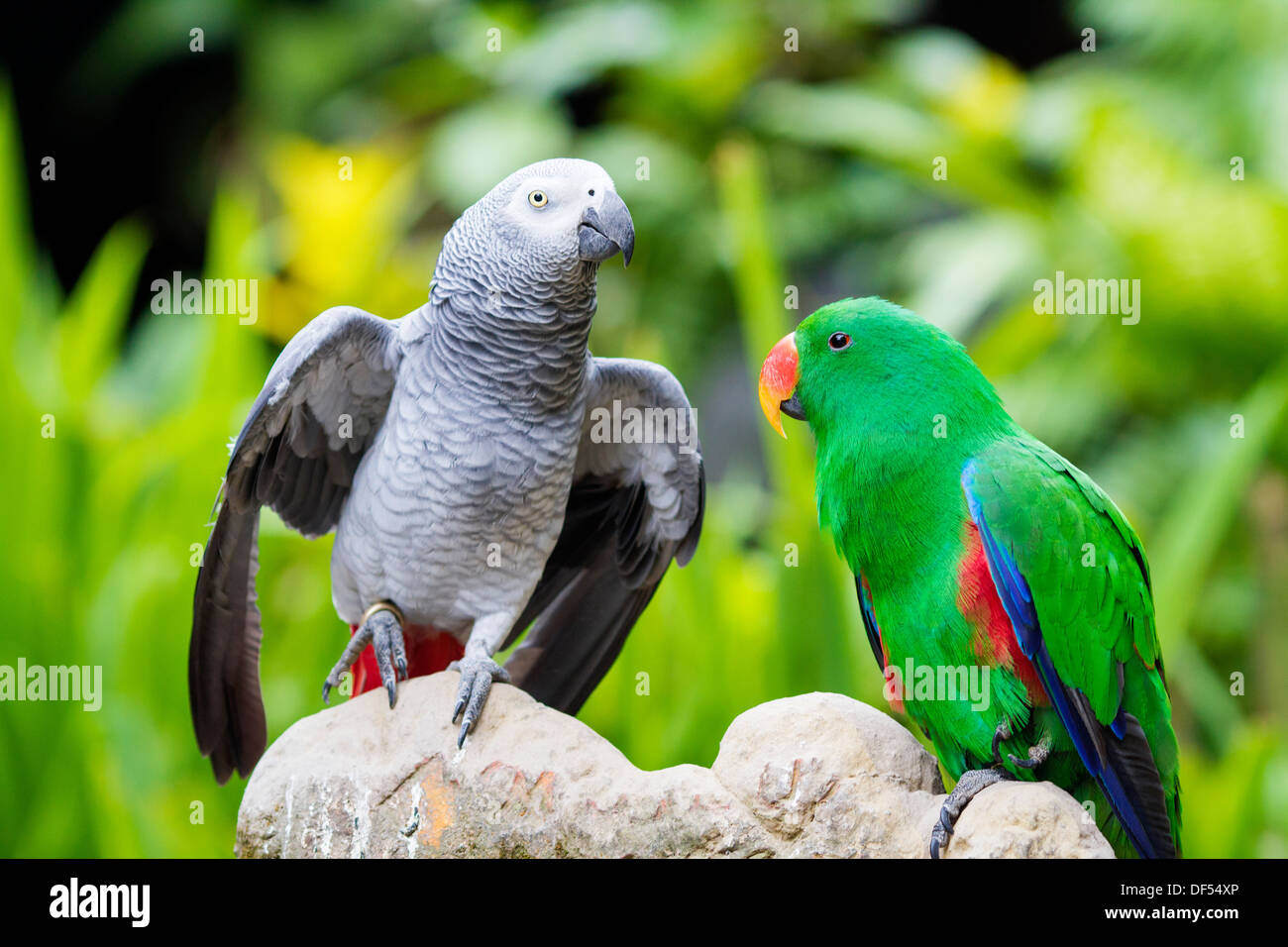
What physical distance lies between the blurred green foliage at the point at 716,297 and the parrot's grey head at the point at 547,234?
0.74 meters

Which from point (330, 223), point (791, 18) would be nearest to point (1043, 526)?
point (330, 223)

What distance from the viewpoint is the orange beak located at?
3.90 ft

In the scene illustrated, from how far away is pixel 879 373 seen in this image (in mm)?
1135

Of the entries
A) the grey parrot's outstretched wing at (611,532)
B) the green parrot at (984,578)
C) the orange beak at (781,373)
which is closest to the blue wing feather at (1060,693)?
the green parrot at (984,578)

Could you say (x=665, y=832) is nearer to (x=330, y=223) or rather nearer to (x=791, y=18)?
(x=330, y=223)

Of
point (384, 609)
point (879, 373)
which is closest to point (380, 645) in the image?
point (384, 609)

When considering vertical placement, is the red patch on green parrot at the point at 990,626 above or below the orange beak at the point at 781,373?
below

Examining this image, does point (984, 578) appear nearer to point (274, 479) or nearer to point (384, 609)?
point (384, 609)

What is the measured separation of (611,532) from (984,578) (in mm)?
578

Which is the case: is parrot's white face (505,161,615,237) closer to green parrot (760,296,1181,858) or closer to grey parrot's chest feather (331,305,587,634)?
grey parrot's chest feather (331,305,587,634)

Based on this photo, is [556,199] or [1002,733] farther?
[556,199]

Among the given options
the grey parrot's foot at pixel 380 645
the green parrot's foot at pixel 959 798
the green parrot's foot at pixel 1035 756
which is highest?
the grey parrot's foot at pixel 380 645

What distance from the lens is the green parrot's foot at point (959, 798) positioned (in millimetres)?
1061

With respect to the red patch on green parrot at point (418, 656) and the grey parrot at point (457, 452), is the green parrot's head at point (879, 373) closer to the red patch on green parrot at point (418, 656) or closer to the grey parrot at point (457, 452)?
the grey parrot at point (457, 452)
